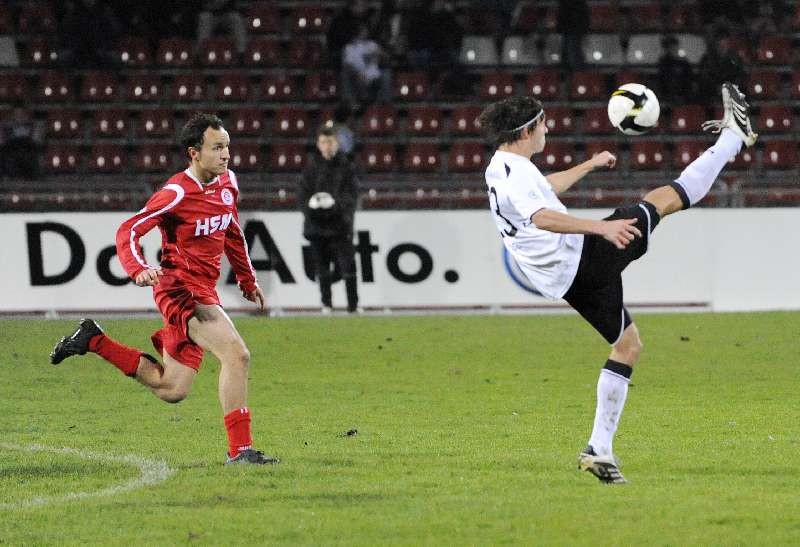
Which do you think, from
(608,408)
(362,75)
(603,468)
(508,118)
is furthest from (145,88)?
(603,468)

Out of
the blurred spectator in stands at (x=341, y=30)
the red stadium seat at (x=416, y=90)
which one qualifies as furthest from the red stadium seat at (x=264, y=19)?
the red stadium seat at (x=416, y=90)

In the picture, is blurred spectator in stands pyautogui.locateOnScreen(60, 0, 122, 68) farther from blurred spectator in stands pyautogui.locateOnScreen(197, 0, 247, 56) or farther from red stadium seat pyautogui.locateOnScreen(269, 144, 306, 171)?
red stadium seat pyautogui.locateOnScreen(269, 144, 306, 171)

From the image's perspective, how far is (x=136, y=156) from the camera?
78.1 feet

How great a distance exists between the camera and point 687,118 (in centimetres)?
2436

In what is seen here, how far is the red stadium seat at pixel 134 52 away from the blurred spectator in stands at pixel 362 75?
3.36 metres

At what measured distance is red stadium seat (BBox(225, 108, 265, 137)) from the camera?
79.5ft

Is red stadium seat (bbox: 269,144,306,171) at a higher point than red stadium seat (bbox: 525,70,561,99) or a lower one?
lower

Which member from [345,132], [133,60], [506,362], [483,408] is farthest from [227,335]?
[133,60]

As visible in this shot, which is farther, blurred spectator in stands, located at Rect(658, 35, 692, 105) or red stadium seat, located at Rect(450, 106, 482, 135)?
blurred spectator in stands, located at Rect(658, 35, 692, 105)

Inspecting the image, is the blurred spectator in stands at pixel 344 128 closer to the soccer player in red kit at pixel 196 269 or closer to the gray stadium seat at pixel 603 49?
the gray stadium seat at pixel 603 49

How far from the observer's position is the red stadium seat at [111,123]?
2408 cm

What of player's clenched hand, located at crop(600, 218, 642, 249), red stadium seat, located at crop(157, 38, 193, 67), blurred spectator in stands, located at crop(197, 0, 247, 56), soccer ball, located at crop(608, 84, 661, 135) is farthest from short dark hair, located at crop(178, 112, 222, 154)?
blurred spectator in stands, located at crop(197, 0, 247, 56)

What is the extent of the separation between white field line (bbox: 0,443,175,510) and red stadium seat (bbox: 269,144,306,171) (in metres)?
14.9

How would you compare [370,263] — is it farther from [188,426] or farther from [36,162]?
[188,426]
